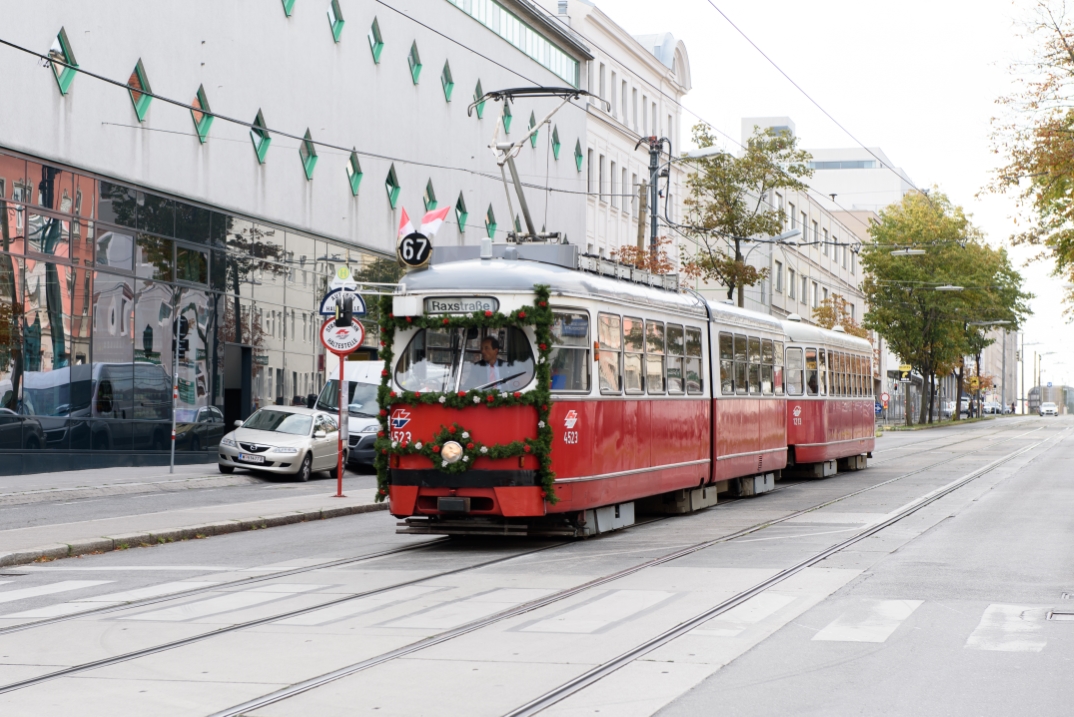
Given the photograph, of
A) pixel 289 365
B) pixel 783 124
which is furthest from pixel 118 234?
pixel 783 124

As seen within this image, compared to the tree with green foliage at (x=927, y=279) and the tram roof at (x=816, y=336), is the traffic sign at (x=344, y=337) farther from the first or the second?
the tree with green foliage at (x=927, y=279)

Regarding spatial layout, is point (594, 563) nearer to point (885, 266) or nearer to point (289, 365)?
point (289, 365)

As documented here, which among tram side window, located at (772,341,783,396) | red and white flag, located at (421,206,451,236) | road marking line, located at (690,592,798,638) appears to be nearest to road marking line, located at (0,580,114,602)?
road marking line, located at (690,592,798,638)

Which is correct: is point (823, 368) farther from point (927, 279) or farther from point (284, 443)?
point (927, 279)

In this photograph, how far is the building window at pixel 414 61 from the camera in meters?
40.9

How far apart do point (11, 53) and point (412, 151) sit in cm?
1622

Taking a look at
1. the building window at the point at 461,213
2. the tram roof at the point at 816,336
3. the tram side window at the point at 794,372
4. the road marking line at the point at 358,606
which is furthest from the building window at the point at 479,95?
the road marking line at the point at 358,606

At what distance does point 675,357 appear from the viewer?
17875 millimetres

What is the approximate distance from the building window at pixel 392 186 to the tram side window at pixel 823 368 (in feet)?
54.5

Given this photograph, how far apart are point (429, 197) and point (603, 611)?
108ft

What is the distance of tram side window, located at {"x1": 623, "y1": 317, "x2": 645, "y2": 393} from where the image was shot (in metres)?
16.0

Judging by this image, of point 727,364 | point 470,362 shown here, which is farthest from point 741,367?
point 470,362

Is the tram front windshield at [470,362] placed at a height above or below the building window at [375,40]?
below

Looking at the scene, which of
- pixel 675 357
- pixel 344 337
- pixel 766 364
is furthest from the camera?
pixel 766 364
